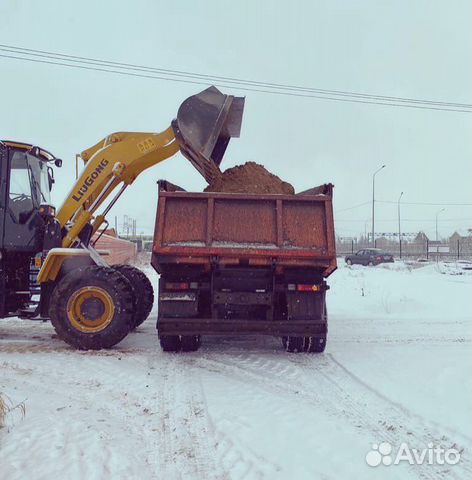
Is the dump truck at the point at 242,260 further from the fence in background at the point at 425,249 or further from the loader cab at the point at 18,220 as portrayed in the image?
the fence in background at the point at 425,249

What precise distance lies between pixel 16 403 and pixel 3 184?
4109mm

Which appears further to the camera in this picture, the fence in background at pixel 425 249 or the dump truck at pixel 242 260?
the fence in background at pixel 425 249

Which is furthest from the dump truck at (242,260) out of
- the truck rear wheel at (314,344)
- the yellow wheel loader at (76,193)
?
the yellow wheel loader at (76,193)

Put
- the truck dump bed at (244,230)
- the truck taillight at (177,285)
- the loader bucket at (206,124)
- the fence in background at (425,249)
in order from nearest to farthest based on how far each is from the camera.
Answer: the truck dump bed at (244,230), the truck taillight at (177,285), the loader bucket at (206,124), the fence in background at (425,249)

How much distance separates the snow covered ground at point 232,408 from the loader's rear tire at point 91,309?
237mm

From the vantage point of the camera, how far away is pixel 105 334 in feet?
21.4

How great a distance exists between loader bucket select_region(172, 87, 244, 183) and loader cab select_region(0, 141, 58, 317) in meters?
2.45

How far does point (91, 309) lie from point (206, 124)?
3.33m

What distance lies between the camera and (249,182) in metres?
7.16

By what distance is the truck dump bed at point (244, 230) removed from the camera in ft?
19.6

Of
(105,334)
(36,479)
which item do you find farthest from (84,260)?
(36,479)

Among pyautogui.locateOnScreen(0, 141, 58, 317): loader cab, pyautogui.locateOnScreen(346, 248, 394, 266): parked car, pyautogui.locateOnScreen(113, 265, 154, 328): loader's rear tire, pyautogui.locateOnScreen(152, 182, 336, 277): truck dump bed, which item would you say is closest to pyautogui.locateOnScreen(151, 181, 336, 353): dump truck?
pyautogui.locateOnScreen(152, 182, 336, 277): truck dump bed

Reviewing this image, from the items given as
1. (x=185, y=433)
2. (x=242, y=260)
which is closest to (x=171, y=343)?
(x=242, y=260)

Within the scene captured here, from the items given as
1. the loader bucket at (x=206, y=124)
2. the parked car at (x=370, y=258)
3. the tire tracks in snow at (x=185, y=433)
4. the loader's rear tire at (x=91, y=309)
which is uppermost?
the loader bucket at (x=206, y=124)
